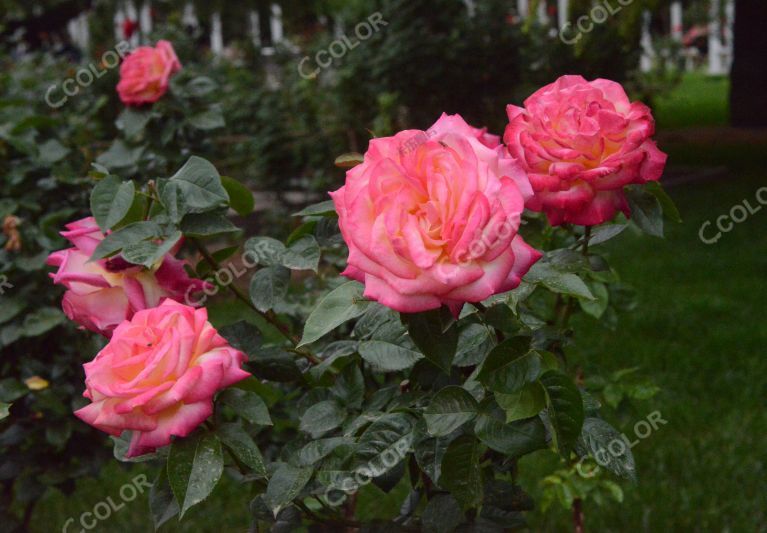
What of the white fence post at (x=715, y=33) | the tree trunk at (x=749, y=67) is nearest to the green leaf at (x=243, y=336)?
the tree trunk at (x=749, y=67)

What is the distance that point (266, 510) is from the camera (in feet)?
4.24

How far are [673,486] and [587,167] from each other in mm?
2183

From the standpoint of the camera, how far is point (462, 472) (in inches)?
42.4

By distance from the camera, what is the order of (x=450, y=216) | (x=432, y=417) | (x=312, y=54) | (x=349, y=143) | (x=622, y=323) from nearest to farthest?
(x=450, y=216), (x=432, y=417), (x=622, y=323), (x=349, y=143), (x=312, y=54)

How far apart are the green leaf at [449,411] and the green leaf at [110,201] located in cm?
49

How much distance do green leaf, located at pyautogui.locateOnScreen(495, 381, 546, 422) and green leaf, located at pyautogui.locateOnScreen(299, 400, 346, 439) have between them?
1.11 ft

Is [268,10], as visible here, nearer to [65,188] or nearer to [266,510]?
[65,188]

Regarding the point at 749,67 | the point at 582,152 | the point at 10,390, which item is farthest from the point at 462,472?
the point at 749,67

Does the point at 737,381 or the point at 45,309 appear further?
the point at 737,381

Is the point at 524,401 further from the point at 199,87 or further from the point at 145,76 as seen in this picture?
Result: the point at 199,87

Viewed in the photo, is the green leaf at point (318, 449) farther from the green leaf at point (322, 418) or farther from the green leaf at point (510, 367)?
the green leaf at point (510, 367)

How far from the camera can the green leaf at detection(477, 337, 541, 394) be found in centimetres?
101

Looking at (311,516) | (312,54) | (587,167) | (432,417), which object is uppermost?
(587,167)

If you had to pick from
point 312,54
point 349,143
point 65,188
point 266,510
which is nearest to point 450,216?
point 266,510
